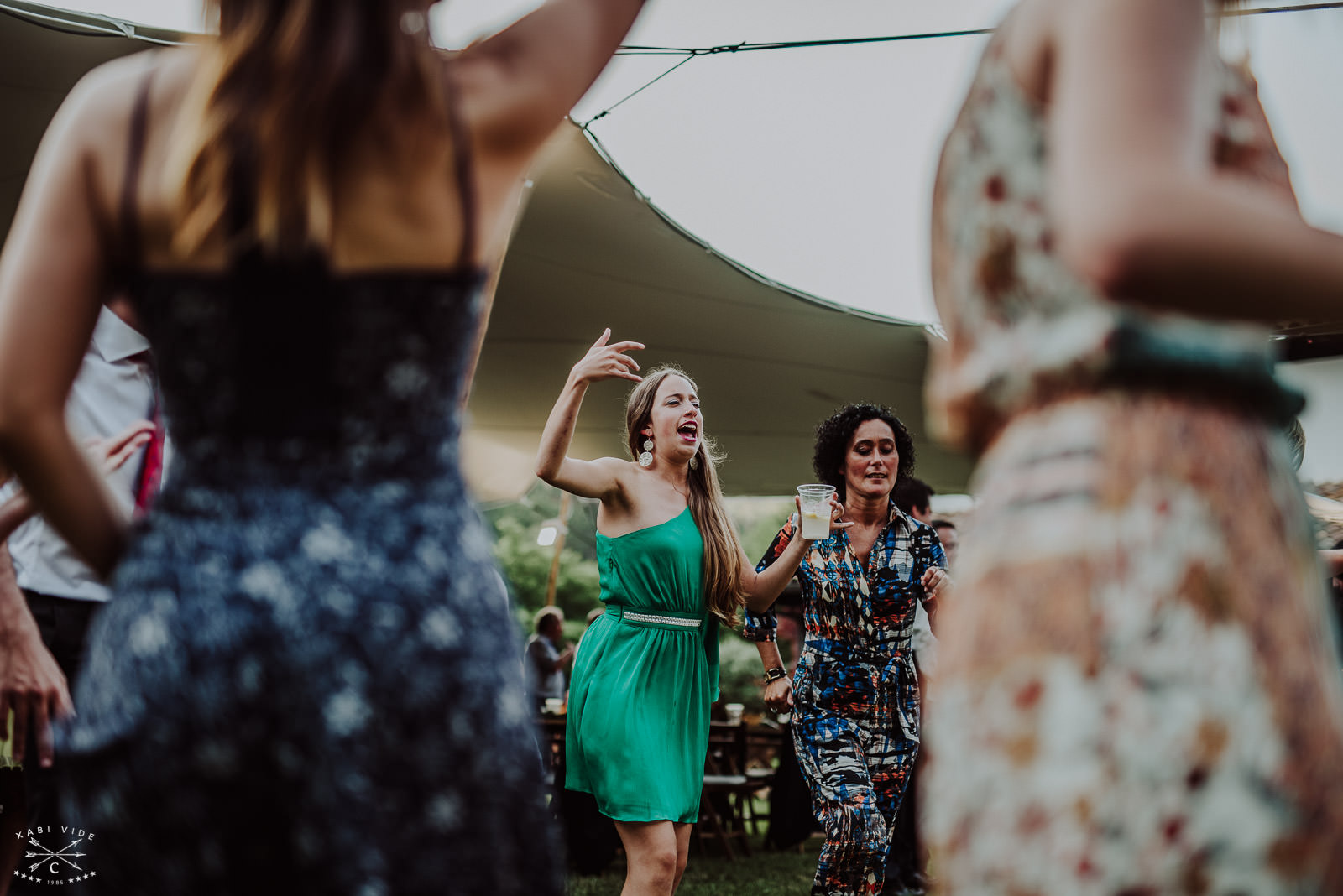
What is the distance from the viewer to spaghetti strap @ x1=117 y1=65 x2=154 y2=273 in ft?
3.10

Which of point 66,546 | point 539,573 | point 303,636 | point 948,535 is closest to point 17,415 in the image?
point 303,636

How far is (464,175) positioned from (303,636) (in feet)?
1.29

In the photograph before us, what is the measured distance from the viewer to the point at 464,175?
958mm

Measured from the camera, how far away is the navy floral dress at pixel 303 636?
2.90ft

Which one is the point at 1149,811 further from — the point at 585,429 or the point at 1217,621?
the point at 585,429

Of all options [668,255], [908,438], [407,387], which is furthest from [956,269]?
[668,255]

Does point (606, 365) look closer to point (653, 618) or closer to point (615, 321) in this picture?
point (653, 618)

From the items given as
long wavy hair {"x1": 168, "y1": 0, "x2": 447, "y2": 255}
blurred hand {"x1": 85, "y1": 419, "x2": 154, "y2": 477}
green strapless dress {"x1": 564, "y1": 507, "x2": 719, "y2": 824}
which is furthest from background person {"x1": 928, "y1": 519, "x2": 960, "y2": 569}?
long wavy hair {"x1": 168, "y1": 0, "x2": 447, "y2": 255}

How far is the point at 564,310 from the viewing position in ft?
30.2

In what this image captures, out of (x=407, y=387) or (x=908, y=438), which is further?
(x=908, y=438)

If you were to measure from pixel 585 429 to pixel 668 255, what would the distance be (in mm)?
2768
